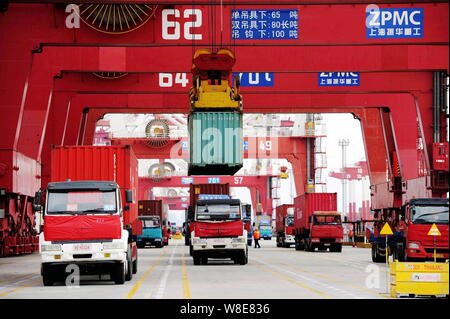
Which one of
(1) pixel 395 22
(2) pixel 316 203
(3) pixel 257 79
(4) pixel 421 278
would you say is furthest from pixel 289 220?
(4) pixel 421 278

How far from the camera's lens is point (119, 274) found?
22.8 metres

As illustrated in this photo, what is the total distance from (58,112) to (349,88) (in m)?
14.2

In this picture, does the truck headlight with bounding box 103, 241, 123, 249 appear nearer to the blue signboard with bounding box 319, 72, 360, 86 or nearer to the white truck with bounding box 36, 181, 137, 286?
the white truck with bounding box 36, 181, 137, 286

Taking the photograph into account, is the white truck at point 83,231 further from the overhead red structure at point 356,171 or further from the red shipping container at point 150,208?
the overhead red structure at point 356,171

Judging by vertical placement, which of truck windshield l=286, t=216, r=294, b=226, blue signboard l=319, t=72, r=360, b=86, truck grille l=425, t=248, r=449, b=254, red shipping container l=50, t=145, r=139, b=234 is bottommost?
truck grille l=425, t=248, r=449, b=254

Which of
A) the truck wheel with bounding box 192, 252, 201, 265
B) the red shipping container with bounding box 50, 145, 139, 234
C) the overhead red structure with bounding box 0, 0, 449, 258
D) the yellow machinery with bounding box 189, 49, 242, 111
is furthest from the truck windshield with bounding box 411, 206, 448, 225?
the red shipping container with bounding box 50, 145, 139, 234

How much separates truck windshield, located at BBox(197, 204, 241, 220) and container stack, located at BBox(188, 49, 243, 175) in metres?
1.36

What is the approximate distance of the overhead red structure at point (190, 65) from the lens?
3175 cm

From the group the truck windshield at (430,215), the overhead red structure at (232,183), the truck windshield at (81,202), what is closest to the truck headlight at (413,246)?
the truck windshield at (430,215)

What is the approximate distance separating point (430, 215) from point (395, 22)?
21.9ft

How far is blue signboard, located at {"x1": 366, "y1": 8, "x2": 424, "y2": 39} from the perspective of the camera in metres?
31.6

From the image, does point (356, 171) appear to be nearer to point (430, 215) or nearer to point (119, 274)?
point (430, 215)
